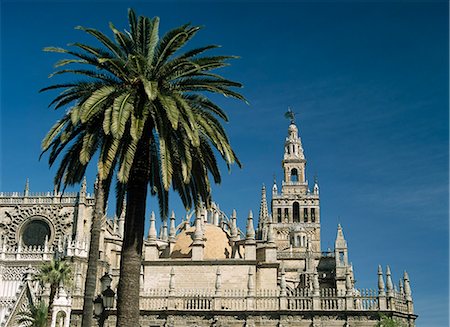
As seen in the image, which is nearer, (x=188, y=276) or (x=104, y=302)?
(x=104, y=302)

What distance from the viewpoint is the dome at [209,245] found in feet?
138

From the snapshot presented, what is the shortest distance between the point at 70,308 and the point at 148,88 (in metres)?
23.7

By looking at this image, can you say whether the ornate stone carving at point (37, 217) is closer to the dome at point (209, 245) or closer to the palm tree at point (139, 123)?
the dome at point (209, 245)

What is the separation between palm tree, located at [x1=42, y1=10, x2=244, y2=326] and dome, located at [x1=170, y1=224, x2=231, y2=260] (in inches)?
919

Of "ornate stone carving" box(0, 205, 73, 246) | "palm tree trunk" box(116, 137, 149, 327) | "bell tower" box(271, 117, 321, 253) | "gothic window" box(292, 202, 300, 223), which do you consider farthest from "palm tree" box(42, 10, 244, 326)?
"gothic window" box(292, 202, 300, 223)

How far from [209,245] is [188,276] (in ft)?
11.7

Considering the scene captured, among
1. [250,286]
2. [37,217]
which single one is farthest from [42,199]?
[250,286]

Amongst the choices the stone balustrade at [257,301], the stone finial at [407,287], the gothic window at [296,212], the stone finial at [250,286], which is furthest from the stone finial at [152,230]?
the gothic window at [296,212]

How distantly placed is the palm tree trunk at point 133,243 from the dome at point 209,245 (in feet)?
82.1

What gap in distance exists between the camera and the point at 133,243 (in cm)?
1619

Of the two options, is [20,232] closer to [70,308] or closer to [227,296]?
[70,308]

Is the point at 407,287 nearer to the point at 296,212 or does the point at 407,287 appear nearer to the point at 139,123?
the point at 139,123

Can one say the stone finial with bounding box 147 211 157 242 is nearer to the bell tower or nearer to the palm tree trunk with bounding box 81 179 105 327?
the palm tree trunk with bounding box 81 179 105 327

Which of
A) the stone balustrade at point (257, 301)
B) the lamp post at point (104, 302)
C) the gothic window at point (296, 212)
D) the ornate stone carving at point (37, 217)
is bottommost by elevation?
the lamp post at point (104, 302)
